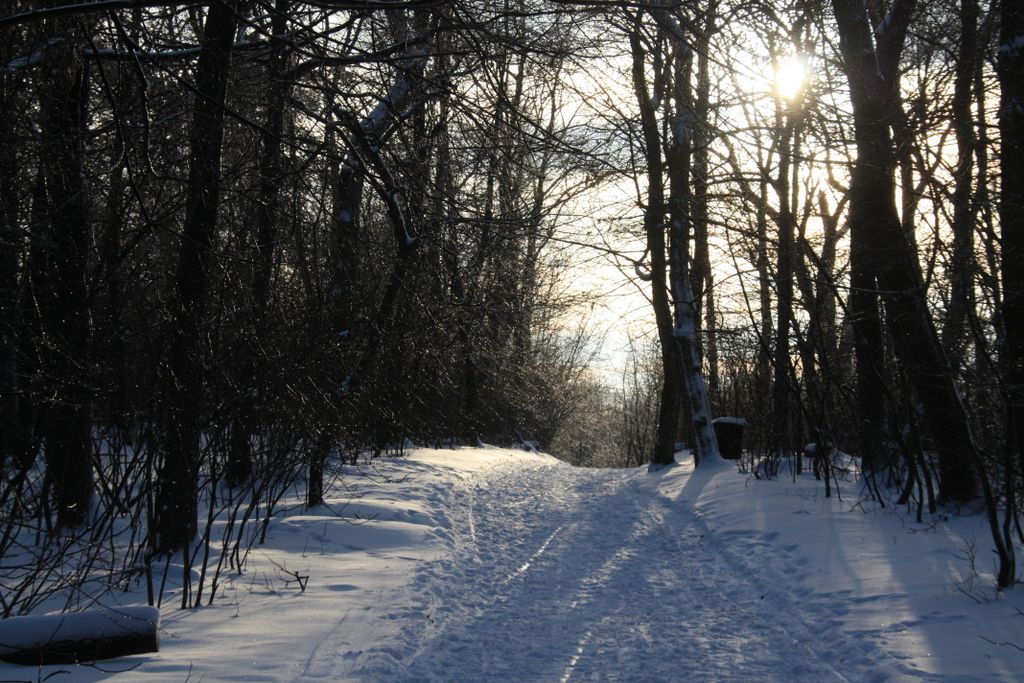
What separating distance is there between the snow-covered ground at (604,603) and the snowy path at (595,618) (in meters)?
0.02

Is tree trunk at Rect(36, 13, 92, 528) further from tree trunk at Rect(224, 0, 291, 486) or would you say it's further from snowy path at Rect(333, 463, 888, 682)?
snowy path at Rect(333, 463, 888, 682)

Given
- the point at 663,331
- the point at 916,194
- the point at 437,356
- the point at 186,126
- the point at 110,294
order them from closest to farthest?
the point at 110,294 < the point at 916,194 < the point at 186,126 < the point at 437,356 < the point at 663,331

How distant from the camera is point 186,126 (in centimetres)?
862

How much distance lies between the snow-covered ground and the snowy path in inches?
0.8

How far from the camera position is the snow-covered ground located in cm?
482

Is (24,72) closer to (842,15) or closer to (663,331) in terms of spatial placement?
(842,15)

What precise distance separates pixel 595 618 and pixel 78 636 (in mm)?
3474

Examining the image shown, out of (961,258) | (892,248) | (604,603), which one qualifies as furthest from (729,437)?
(604,603)

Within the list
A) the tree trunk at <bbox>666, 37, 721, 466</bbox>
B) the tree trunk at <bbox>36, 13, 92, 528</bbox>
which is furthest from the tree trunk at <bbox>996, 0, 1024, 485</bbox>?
the tree trunk at <bbox>666, 37, 721, 466</bbox>

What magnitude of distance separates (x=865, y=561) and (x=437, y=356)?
7936 mm

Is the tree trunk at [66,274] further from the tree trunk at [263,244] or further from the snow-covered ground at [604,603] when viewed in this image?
the snow-covered ground at [604,603]

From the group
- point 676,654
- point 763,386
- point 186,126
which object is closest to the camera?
point 676,654

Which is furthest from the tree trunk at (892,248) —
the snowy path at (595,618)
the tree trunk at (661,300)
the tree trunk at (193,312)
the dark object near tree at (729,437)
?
the dark object near tree at (729,437)

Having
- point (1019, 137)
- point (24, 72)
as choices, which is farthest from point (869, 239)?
point (24, 72)
